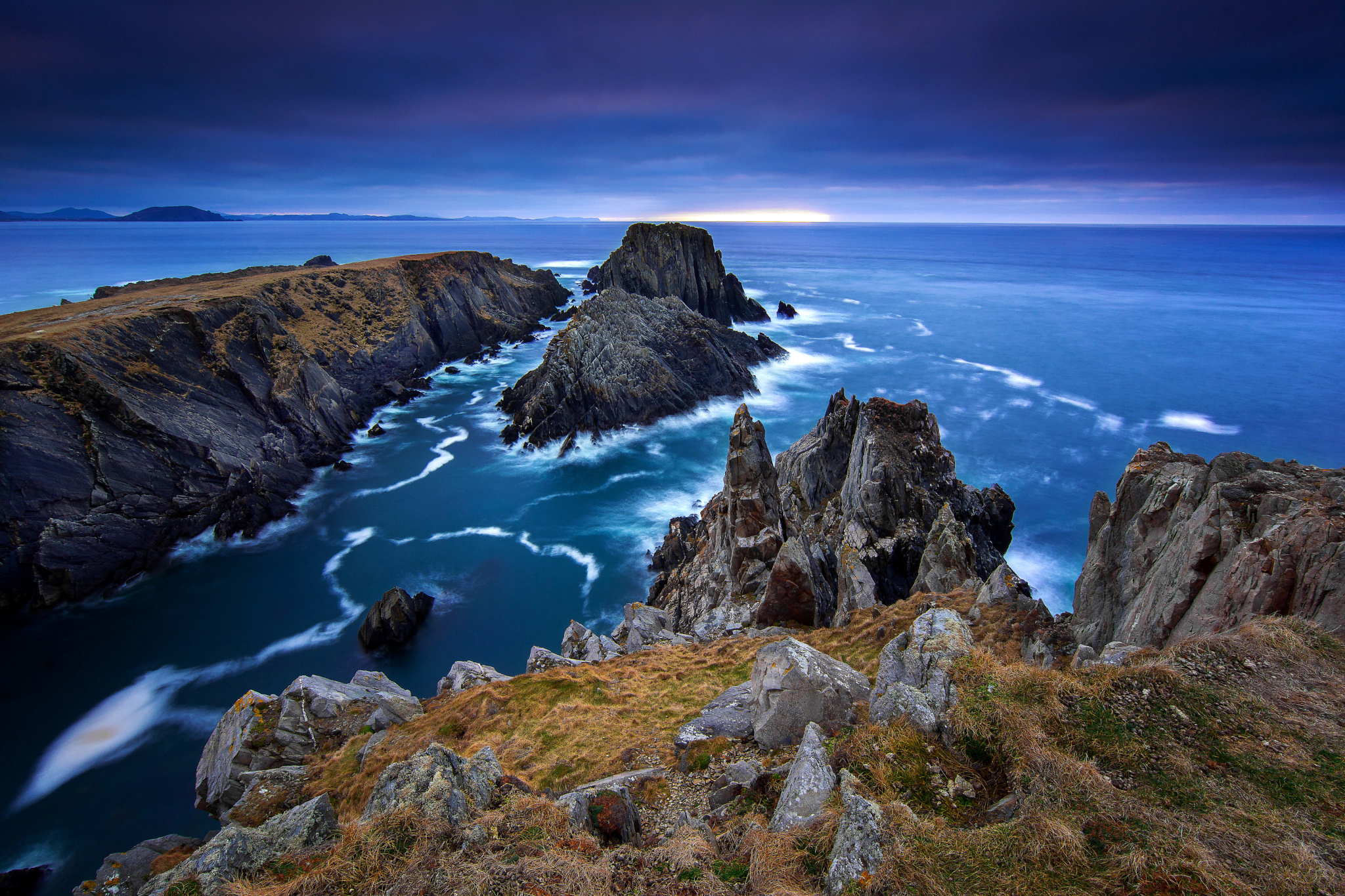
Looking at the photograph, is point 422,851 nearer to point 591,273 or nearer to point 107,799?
point 107,799

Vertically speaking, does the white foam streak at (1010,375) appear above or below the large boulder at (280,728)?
above

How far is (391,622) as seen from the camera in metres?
30.1

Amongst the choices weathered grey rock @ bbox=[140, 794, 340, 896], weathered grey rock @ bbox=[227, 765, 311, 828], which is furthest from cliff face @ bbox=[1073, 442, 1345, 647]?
weathered grey rock @ bbox=[227, 765, 311, 828]

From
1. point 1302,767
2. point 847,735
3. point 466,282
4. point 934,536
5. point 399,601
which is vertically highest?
point 466,282

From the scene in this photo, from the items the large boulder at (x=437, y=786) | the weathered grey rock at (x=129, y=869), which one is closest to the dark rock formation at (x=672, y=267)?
the weathered grey rock at (x=129, y=869)

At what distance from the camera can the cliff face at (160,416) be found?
33594 millimetres

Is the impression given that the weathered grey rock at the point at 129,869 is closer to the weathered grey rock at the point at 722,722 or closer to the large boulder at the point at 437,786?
the large boulder at the point at 437,786

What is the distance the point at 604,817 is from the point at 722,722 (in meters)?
4.24

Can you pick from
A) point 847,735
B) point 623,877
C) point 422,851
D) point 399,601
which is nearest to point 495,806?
point 422,851

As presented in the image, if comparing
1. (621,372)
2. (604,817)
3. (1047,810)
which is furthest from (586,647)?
(621,372)

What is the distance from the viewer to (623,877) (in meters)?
7.77

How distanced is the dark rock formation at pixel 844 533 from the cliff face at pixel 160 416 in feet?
111

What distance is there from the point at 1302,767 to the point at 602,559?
34.6m

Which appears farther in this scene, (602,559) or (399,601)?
(602,559)
